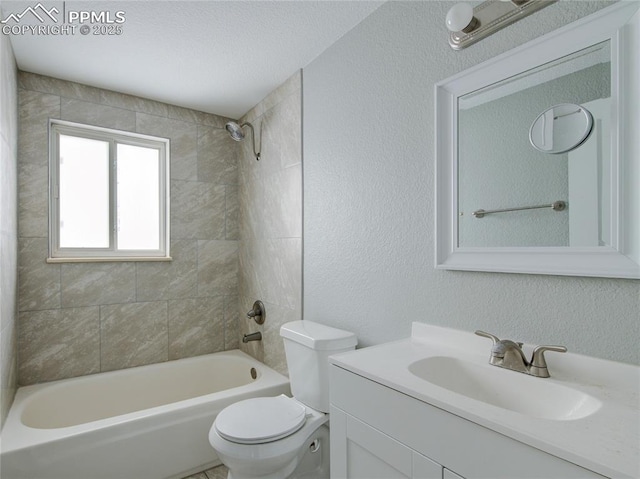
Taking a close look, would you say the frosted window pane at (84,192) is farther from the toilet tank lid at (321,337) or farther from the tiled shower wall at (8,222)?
the toilet tank lid at (321,337)

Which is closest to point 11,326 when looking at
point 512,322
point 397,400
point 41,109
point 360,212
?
point 41,109

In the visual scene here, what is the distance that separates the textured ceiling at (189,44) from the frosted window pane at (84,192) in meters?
0.46

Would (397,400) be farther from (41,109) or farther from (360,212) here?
(41,109)

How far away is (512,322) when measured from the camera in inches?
47.7


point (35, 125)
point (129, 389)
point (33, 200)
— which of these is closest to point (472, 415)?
point (129, 389)

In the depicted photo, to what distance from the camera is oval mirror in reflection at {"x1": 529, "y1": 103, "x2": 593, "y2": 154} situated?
3.47 feet

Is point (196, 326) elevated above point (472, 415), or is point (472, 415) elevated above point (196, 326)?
point (472, 415)

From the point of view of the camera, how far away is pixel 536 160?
117cm

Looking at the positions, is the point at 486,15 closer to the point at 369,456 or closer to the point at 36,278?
the point at 369,456

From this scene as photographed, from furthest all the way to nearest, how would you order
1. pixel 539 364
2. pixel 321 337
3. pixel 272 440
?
pixel 321 337 < pixel 272 440 < pixel 539 364

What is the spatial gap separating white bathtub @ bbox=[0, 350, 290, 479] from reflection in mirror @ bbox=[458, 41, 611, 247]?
1729mm

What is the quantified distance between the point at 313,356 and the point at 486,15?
1.59m

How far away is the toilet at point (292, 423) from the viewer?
1524mm

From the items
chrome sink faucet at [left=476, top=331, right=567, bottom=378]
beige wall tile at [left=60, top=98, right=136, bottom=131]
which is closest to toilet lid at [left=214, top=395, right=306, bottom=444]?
chrome sink faucet at [left=476, top=331, right=567, bottom=378]
